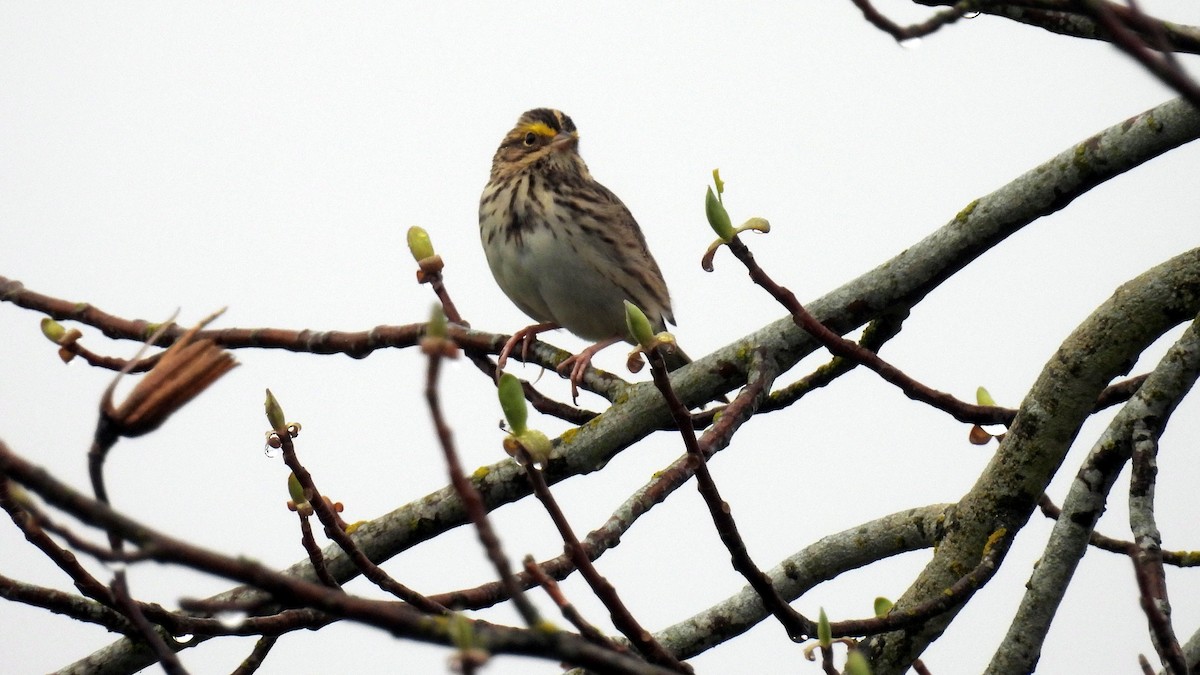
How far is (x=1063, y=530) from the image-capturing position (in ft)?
11.6

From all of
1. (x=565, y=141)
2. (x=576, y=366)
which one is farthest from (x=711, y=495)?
(x=565, y=141)

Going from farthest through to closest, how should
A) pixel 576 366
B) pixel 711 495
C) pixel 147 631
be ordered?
pixel 576 366 → pixel 711 495 → pixel 147 631

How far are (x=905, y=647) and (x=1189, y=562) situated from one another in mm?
1124

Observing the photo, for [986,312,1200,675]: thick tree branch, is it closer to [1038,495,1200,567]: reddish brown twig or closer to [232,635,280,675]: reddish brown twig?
[1038,495,1200,567]: reddish brown twig

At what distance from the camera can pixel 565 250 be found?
6012mm

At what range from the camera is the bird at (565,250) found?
601 centimetres

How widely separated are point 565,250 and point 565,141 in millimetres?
892

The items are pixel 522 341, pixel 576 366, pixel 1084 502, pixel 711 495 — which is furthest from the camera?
pixel 522 341

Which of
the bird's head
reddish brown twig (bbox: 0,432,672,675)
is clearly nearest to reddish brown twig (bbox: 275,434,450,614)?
reddish brown twig (bbox: 0,432,672,675)

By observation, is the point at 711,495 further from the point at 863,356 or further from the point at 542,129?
the point at 542,129

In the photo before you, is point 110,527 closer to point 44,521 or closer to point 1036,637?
point 44,521

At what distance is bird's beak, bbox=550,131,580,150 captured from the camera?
6668 millimetres

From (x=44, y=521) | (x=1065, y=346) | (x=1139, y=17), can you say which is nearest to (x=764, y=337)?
(x=1065, y=346)

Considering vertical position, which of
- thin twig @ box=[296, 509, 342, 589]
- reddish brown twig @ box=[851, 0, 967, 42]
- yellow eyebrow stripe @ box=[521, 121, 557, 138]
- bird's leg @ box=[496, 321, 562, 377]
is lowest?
thin twig @ box=[296, 509, 342, 589]
